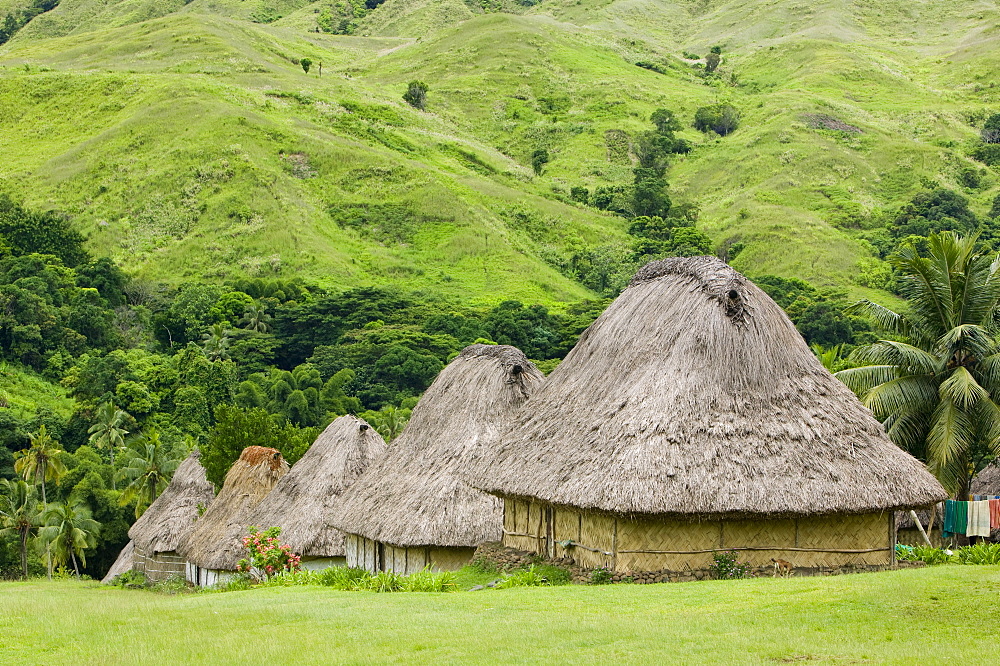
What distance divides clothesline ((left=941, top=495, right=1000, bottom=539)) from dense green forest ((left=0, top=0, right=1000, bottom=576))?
1291 centimetres

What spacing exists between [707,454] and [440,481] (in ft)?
24.7

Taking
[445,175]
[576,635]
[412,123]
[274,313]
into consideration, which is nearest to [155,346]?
[274,313]

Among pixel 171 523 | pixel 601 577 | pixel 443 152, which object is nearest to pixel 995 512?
pixel 601 577

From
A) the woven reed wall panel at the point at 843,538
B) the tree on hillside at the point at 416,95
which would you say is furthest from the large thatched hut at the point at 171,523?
the tree on hillside at the point at 416,95

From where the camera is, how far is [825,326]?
8538 cm

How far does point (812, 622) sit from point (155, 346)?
92170 millimetres

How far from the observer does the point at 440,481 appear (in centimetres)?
2262

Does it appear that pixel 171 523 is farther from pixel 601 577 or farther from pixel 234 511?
pixel 601 577

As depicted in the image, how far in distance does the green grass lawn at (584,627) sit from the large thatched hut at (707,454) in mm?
1134

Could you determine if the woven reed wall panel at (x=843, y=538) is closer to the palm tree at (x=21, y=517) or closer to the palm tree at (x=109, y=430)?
the palm tree at (x=21, y=517)

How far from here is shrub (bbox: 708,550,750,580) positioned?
16.4 m

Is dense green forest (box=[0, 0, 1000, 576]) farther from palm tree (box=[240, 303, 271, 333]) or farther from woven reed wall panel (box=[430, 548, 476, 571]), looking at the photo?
woven reed wall panel (box=[430, 548, 476, 571])

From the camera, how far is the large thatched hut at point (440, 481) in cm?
Answer: 2195

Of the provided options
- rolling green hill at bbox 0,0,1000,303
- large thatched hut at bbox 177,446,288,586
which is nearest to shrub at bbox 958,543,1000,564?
large thatched hut at bbox 177,446,288,586
